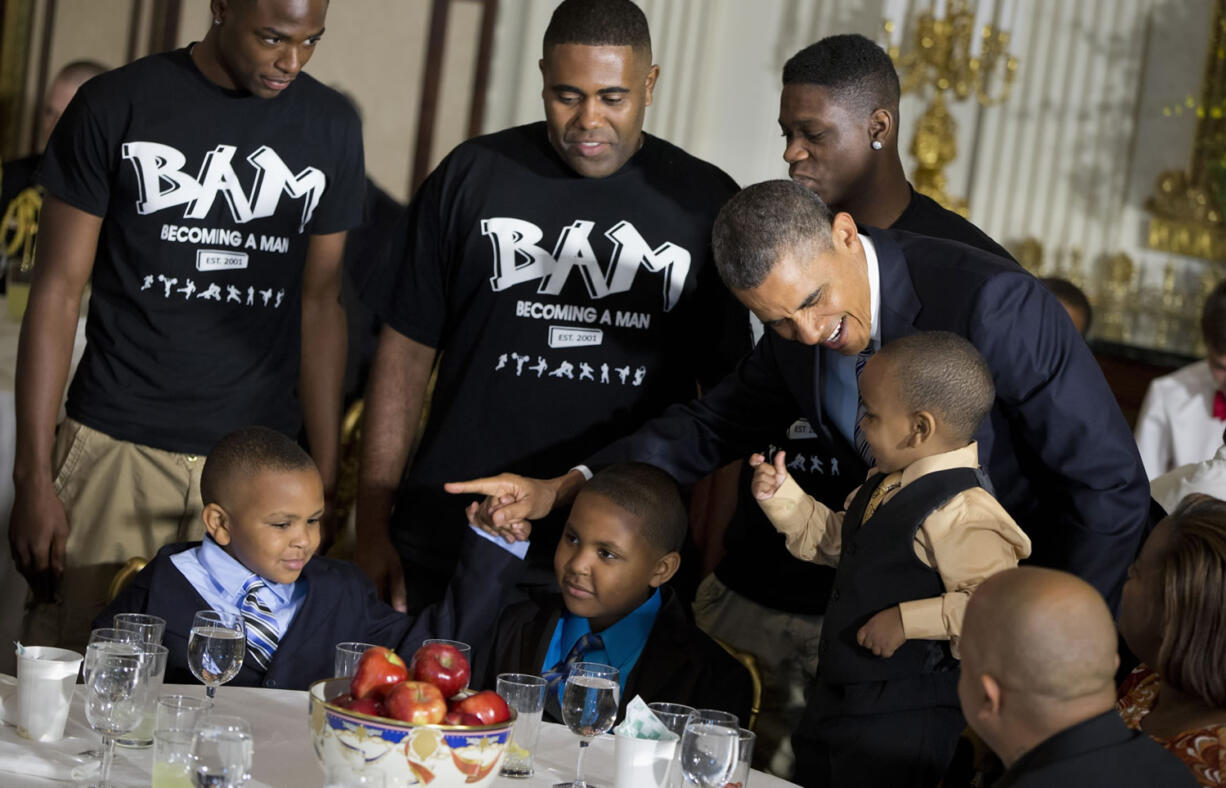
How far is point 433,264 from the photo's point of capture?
308cm

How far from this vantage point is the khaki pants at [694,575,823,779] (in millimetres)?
3006

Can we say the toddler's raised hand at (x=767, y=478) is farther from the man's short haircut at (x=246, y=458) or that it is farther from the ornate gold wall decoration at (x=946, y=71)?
the ornate gold wall decoration at (x=946, y=71)

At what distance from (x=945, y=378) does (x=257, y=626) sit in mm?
1320

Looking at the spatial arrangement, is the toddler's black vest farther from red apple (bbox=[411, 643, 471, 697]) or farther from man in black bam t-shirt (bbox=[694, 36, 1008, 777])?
red apple (bbox=[411, 643, 471, 697])

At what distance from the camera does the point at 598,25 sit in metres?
2.86

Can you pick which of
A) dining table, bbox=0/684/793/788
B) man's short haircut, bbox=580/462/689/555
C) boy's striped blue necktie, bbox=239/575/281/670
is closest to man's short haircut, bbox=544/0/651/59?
man's short haircut, bbox=580/462/689/555

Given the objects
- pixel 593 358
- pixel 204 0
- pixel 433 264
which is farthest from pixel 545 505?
pixel 204 0

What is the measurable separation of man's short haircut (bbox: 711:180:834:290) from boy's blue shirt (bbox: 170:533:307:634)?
3.44 ft

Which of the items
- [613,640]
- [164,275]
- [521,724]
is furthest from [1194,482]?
[164,275]

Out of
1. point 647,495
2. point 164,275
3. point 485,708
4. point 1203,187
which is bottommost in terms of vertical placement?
point 485,708

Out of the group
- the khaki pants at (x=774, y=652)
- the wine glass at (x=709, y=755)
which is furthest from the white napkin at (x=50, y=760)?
the khaki pants at (x=774, y=652)

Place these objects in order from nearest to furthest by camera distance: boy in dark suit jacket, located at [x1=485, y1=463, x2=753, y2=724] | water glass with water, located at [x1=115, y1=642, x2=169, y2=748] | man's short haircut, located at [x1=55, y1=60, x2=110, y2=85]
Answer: water glass with water, located at [x1=115, y1=642, x2=169, y2=748] → boy in dark suit jacket, located at [x1=485, y1=463, x2=753, y2=724] → man's short haircut, located at [x1=55, y1=60, x2=110, y2=85]

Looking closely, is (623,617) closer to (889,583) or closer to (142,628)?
(889,583)

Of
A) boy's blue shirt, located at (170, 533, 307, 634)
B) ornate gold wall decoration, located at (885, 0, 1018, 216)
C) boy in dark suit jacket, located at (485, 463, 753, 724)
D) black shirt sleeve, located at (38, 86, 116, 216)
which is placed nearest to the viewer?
boy's blue shirt, located at (170, 533, 307, 634)
